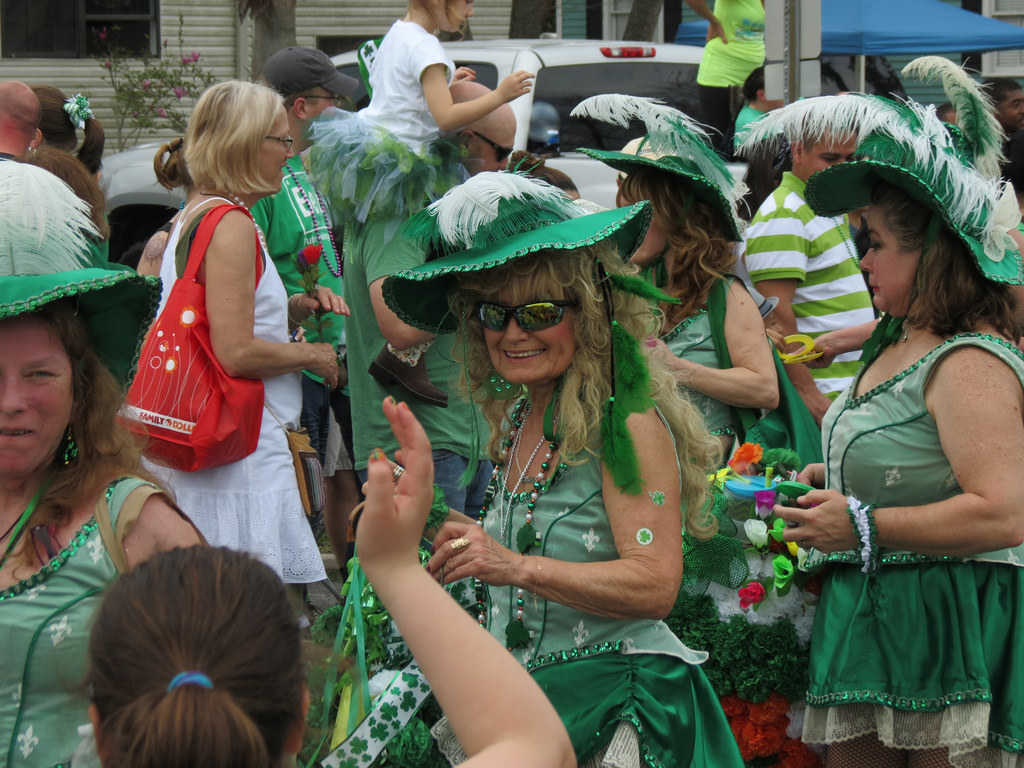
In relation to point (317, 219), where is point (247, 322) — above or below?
below

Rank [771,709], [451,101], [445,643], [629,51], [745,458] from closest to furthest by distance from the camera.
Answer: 1. [445,643]
2. [771,709]
3. [745,458]
4. [451,101]
5. [629,51]

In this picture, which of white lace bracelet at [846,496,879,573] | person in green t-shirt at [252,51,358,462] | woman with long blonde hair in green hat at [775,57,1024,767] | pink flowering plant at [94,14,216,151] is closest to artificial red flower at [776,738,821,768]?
woman with long blonde hair in green hat at [775,57,1024,767]

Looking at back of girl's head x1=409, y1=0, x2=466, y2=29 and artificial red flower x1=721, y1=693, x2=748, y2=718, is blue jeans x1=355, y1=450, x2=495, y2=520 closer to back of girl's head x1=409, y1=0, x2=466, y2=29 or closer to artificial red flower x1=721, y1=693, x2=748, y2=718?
artificial red flower x1=721, y1=693, x2=748, y2=718

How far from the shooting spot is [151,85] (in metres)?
15.5

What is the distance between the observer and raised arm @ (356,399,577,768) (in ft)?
4.68

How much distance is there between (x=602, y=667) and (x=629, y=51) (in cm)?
670

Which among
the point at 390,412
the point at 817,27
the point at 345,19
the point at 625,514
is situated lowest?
the point at 625,514

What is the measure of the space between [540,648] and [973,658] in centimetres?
112

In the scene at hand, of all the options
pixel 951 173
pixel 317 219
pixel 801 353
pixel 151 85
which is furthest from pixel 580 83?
pixel 151 85

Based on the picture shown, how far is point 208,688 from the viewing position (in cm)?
135

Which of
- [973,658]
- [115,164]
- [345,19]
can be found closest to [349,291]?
[973,658]

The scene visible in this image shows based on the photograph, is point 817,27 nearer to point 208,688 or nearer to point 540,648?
point 540,648

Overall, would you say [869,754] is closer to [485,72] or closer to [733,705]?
[733,705]

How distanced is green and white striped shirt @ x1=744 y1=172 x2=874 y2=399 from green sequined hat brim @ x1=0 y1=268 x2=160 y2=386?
2798mm
